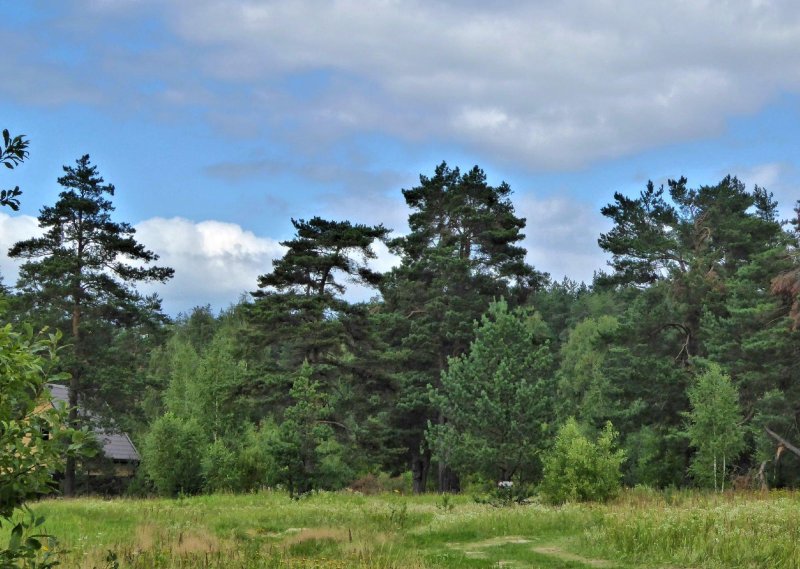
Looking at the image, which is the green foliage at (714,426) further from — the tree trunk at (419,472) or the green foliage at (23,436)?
the green foliage at (23,436)

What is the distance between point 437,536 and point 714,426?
61.3 ft

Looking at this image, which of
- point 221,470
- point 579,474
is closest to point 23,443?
point 579,474

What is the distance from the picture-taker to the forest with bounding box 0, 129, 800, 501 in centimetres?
3381

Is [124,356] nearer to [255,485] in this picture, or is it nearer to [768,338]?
[255,485]

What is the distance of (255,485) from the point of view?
112ft

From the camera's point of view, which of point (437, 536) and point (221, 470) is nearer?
point (437, 536)

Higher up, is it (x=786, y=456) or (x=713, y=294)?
(x=713, y=294)

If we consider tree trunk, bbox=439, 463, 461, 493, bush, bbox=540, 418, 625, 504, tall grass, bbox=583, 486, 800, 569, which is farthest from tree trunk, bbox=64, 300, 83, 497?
tall grass, bbox=583, 486, 800, 569

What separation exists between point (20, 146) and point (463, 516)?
1703cm

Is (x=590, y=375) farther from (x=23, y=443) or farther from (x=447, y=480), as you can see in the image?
(x=23, y=443)

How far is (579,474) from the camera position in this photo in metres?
23.8

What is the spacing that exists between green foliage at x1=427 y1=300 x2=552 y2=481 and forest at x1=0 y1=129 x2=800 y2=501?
3.53 meters

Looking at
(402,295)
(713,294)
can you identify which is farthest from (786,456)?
(402,295)

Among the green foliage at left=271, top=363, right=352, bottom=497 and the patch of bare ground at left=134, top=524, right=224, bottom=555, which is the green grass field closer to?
the patch of bare ground at left=134, top=524, right=224, bottom=555
